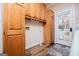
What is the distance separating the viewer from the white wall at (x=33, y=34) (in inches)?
51.9

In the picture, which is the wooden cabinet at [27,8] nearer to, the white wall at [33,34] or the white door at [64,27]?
the white wall at [33,34]


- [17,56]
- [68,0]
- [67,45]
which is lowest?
[17,56]

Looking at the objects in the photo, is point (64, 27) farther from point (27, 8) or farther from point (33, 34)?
point (27, 8)

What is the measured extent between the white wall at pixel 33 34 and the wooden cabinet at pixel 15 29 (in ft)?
0.21

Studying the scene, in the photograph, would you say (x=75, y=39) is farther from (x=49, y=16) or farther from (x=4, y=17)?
(x=4, y=17)

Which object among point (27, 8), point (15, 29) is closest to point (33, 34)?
point (15, 29)

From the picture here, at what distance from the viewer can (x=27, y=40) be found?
132 centimetres

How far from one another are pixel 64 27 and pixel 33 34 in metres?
0.40

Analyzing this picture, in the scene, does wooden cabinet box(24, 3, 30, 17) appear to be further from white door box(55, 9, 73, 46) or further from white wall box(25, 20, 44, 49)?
A: white door box(55, 9, 73, 46)

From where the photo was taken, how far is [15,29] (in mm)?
1295

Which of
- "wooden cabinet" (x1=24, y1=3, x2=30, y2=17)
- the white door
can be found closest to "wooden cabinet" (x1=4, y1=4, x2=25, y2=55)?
"wooden cabinet" (x1=24, y1=3, x2=30, y2=17)

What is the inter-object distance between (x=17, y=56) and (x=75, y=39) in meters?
0.74

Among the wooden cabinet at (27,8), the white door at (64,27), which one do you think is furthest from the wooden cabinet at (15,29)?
the white door at (64,27)

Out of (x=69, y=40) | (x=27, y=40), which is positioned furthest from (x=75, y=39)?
(x=27, y=40)
